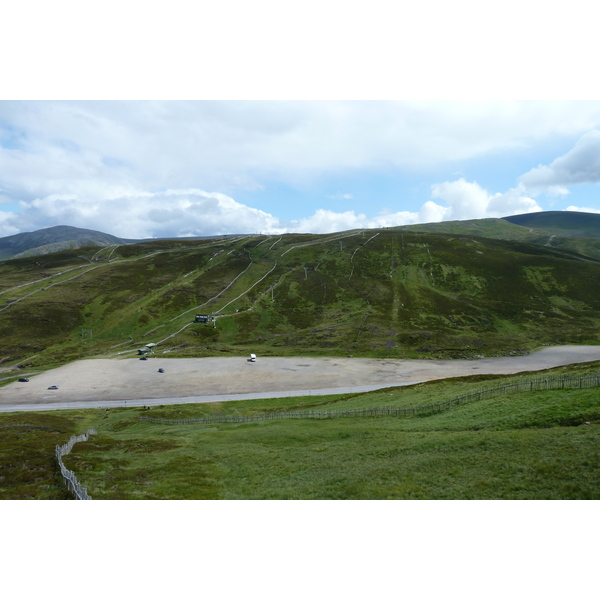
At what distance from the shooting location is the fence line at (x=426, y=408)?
39959mm

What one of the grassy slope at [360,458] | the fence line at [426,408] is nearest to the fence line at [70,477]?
the grassy slope at [360,458]

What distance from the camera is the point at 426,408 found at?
1896 inches

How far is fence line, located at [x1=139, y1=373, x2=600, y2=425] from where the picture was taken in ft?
131

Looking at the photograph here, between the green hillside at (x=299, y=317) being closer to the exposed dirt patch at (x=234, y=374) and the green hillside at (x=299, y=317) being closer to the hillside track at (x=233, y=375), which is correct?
the hillside track at (x=233, y=375)

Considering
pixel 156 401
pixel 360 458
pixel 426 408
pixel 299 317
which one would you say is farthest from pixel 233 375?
pixel 299 317

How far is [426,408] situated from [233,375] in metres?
64.1

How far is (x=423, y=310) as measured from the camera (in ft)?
539

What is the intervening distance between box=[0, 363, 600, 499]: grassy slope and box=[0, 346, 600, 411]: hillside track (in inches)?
1370

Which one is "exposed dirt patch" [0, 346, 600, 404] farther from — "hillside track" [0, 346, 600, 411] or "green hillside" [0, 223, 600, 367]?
"green hillside" [0, 223, 600, 367]

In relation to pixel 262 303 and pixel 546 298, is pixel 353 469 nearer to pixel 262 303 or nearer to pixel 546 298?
pixel 262 303

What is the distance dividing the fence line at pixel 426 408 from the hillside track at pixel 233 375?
16.7m

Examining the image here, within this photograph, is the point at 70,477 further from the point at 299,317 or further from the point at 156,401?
the point at 299,317

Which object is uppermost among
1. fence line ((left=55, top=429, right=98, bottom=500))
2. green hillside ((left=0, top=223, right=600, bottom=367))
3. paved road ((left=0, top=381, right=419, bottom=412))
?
green hillside ((left=0, top=223, right=600, bottom=367))

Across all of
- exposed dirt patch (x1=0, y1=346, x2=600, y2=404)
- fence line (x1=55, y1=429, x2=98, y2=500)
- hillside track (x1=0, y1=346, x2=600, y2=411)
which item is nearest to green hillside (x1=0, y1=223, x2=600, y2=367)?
hillside track (x1=0, y1=346, x2=600, y2=411)
